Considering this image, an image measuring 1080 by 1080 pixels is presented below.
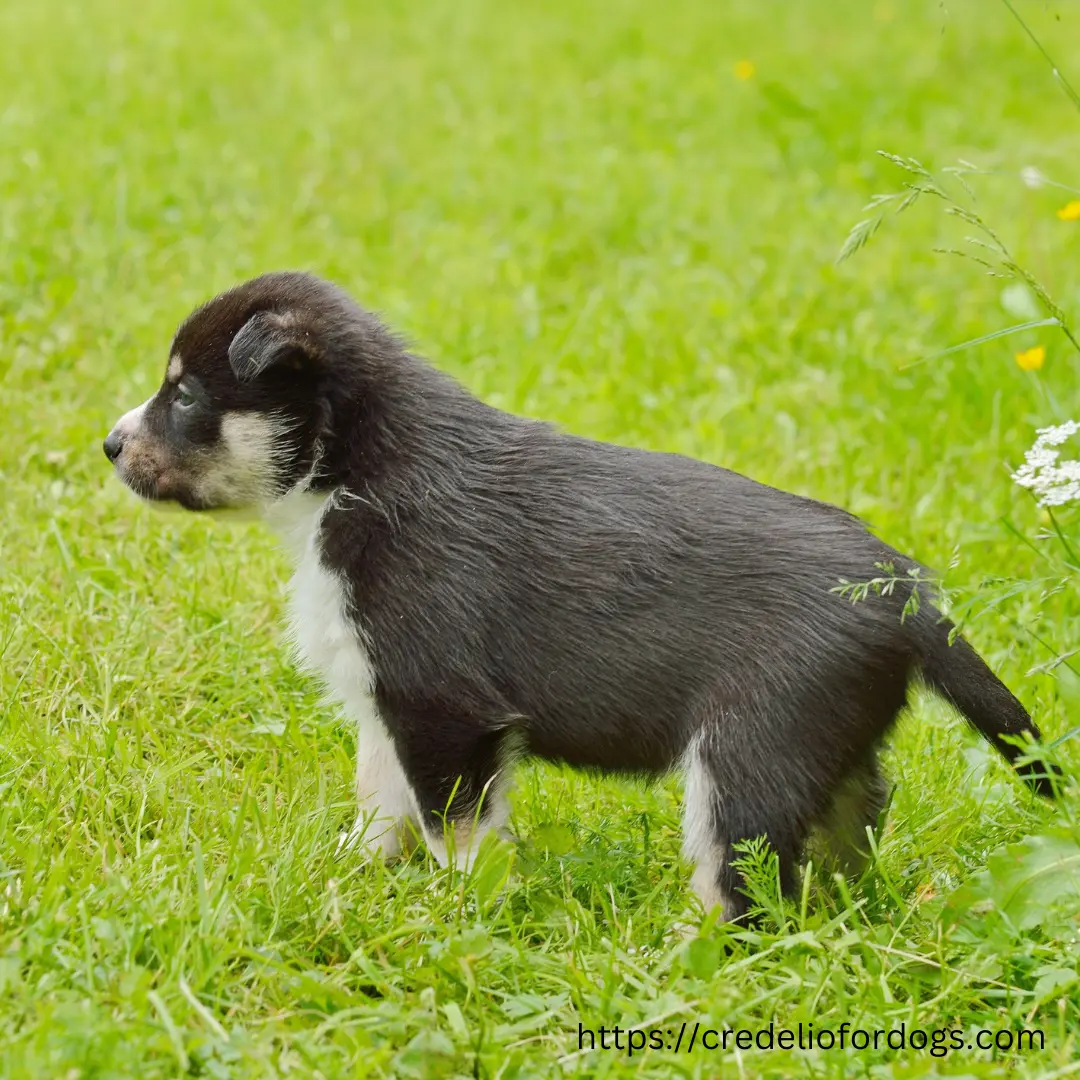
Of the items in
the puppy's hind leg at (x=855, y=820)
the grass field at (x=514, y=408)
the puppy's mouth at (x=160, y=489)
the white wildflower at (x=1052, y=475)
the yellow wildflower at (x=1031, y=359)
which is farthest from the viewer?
the yellow wildflower at (x=1031, y=359)

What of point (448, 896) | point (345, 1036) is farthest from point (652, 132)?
point (345, 1036)

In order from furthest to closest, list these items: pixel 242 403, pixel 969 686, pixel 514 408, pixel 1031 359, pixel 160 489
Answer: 1. pixel 514 408
2. pixel 1031 359
3. pixel 160 489
4. pixel 242 403
5. pixel 969 686

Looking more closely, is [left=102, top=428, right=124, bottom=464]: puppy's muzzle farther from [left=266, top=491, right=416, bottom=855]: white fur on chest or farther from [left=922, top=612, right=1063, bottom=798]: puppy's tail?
[left=922, top=612, right=1063, bottom=798]: puppy's tail

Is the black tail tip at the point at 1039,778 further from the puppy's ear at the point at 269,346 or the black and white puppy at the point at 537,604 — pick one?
the puppy's ear at the point at 269,346

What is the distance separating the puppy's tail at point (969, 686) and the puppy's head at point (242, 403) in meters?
1.52

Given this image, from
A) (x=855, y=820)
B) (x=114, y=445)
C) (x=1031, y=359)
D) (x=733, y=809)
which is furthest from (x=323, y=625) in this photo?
(x=1031, y=359)

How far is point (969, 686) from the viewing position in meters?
3.28

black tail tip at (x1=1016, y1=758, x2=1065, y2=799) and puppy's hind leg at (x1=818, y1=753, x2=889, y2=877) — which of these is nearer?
black tail tip at (x1=1016, y1=758, x2=1065, y2=799)

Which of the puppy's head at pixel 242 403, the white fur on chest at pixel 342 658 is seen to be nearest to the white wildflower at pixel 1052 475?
the white fur on chest at pixel 342 658

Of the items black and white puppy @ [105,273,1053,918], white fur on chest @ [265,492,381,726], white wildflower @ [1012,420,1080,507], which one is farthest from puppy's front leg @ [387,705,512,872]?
white wildflower @ [1012,420,1080,507]

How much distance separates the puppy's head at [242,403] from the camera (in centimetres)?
354

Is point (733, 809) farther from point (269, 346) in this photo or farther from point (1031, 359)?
point (1031, 359)

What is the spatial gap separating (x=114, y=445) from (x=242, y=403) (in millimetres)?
441

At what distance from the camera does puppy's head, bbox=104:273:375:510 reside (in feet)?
11.6
